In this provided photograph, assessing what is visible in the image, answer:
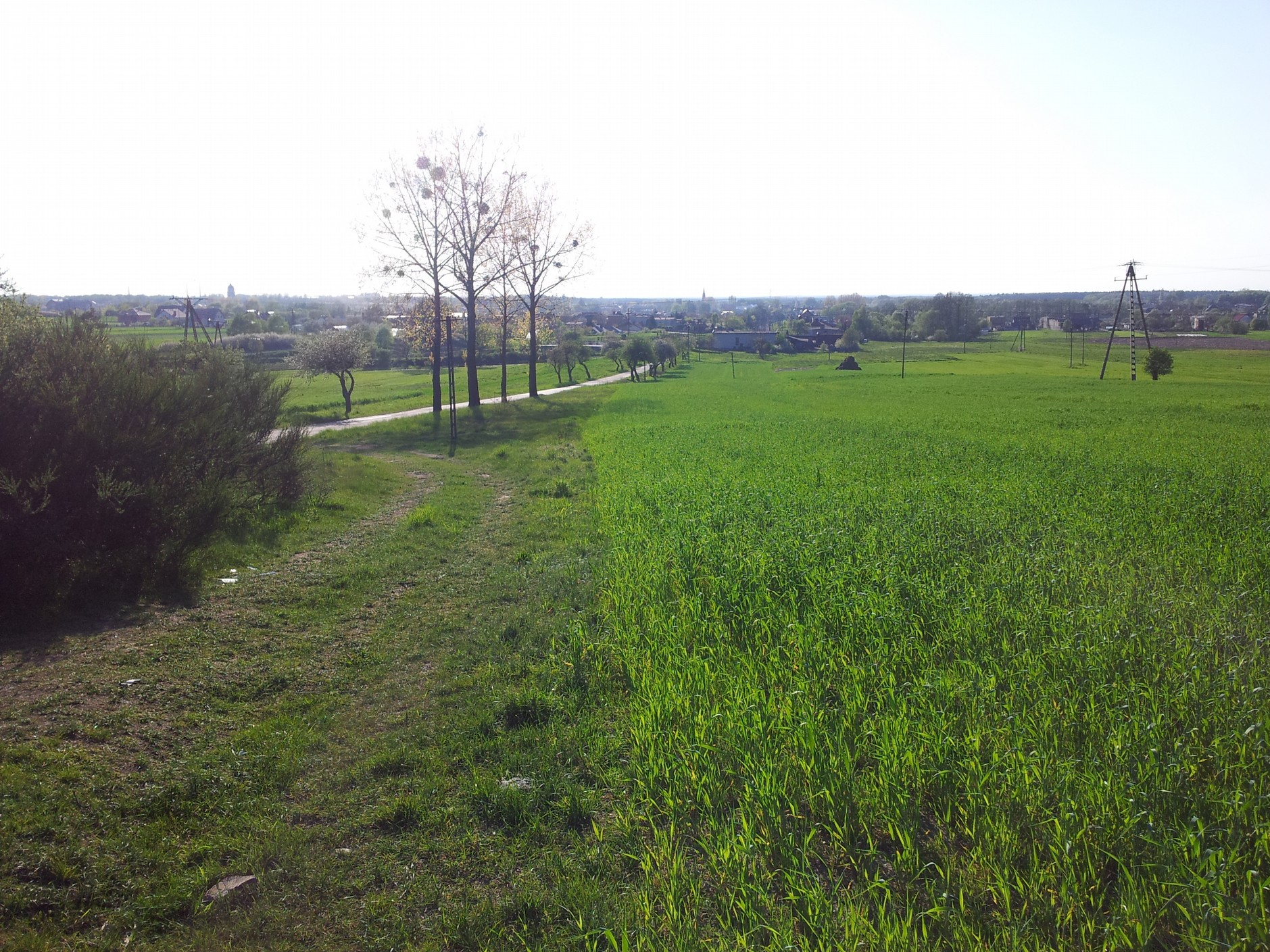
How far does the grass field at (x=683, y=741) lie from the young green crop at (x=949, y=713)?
0.11 feet

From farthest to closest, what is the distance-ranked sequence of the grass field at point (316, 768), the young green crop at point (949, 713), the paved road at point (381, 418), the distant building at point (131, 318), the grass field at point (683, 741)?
the distant building at point (131, 318) → the paved road at point (381, 418) → the grass field at point (316, 768) → the grass field at point (683, 741) → the young green crop at point (949, 713)

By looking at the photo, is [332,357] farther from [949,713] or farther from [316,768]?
[949,713]

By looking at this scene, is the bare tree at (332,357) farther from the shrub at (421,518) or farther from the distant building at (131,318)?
the distant building at (131,318)

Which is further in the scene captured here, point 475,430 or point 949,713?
point 475,430

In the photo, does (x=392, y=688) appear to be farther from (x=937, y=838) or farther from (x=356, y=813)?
(x=937, y=838)

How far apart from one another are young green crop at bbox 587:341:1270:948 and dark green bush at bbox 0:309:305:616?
6.39 metres

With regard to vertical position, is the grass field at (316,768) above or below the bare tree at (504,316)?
below

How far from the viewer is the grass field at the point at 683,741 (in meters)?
4.23

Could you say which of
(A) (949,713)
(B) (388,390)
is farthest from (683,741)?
(B) (388,390)

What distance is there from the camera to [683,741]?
5840 mm

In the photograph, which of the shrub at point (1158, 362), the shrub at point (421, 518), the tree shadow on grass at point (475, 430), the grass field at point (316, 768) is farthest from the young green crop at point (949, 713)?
the shrub at point (1158, 362)

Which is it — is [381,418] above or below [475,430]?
above

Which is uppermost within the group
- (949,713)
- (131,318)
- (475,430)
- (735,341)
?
(131,318)

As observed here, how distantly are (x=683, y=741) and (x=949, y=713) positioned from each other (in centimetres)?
216
